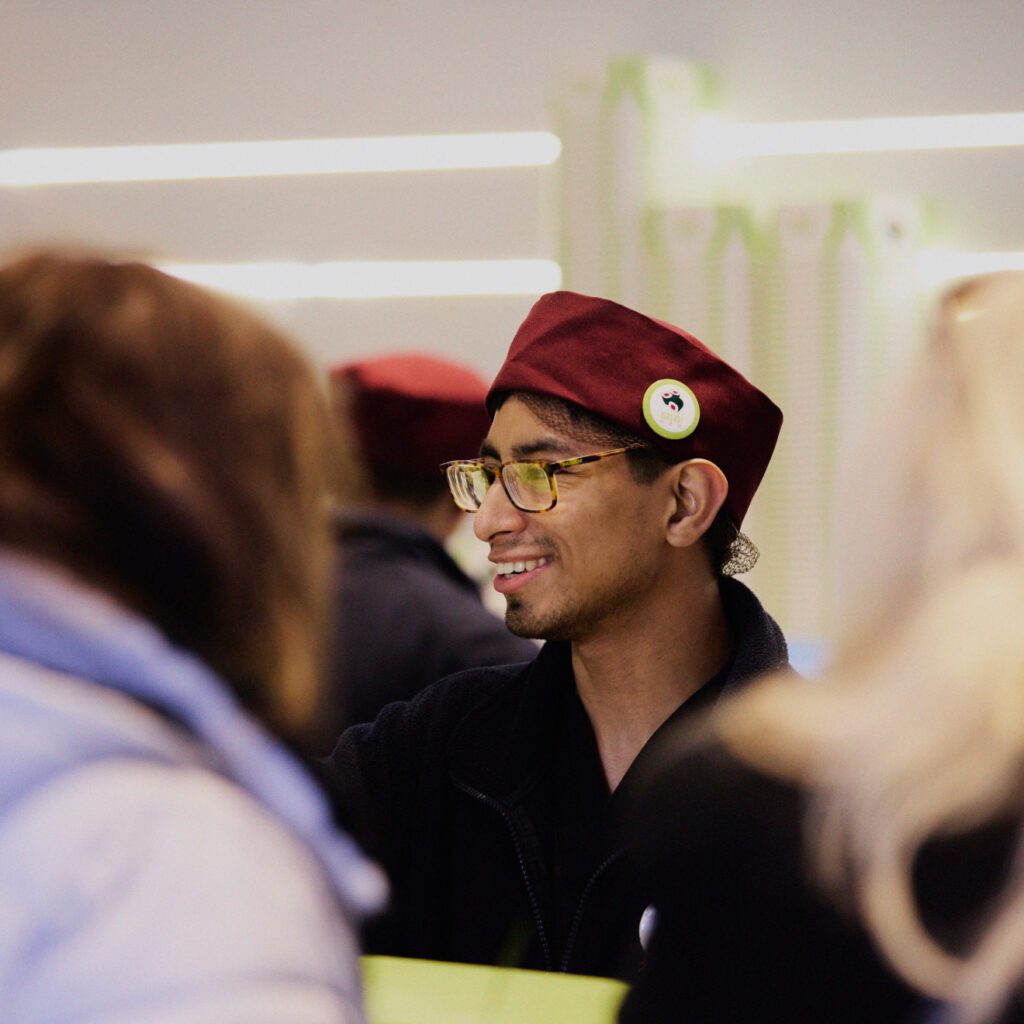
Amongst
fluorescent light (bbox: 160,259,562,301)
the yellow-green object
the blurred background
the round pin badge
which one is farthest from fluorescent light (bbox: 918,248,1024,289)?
the yellow-green object

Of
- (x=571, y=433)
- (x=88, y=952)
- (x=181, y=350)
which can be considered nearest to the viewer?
(x=88, y=952)

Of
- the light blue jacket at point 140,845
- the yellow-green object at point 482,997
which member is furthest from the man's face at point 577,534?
the light blue jacket at point 140,845

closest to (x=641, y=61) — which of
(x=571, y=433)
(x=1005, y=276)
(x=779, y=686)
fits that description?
(x=571, y=433)

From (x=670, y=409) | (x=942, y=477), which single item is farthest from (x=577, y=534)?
(x=942, y=477)

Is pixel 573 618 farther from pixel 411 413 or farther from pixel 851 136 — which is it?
pixel 851 136

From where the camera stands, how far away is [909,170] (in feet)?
9.57

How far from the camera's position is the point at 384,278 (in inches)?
132

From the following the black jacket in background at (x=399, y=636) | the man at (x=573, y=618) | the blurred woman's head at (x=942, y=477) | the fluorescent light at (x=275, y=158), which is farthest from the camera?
the fluorescent light at (x=275, y=158)

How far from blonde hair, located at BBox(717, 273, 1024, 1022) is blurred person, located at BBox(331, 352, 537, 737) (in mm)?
1216

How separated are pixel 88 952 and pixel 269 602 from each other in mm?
220

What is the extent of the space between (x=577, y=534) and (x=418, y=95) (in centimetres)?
176

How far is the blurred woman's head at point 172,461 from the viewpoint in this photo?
31.0 inches

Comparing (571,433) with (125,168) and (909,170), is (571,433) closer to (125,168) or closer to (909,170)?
(909,170)

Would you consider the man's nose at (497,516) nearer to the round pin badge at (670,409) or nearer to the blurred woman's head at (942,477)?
the round pin badge at (670,409)
